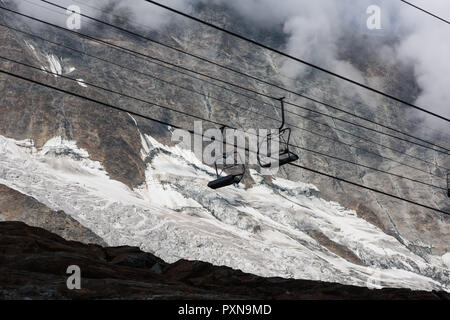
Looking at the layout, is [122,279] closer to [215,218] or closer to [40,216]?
[40,216]

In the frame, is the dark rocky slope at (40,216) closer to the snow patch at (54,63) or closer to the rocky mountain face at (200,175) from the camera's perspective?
the rocky mountain face at (200,175)

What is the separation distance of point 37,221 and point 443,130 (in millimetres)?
153040

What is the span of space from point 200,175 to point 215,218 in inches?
996

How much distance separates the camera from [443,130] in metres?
191

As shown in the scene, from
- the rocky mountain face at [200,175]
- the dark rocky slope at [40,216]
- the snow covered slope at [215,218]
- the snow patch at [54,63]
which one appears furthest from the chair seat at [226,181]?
the snow patch at [54,63]

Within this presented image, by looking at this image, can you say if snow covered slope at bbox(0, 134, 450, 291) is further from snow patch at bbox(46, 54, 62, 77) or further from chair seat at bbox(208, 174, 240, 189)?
chair seat at bbox(208, 174, 240, 189)

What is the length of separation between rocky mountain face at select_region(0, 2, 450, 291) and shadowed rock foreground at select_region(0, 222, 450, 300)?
6908cm

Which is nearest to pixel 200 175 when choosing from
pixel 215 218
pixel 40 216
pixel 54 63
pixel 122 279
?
pixel 215 218

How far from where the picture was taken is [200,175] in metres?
140

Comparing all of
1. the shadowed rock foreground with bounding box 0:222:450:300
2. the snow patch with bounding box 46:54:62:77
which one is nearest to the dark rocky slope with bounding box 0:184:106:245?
the shadowed rock foreground with bounding box 0:222:450:300

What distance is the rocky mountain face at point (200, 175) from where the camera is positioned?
96625 millimetres

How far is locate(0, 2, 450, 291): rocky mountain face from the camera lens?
9662cm

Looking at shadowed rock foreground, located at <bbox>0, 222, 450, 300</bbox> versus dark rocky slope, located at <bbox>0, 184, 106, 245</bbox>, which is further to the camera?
dark rocky slope, located at <bbox>0, 184, 106, 245</bbox>
